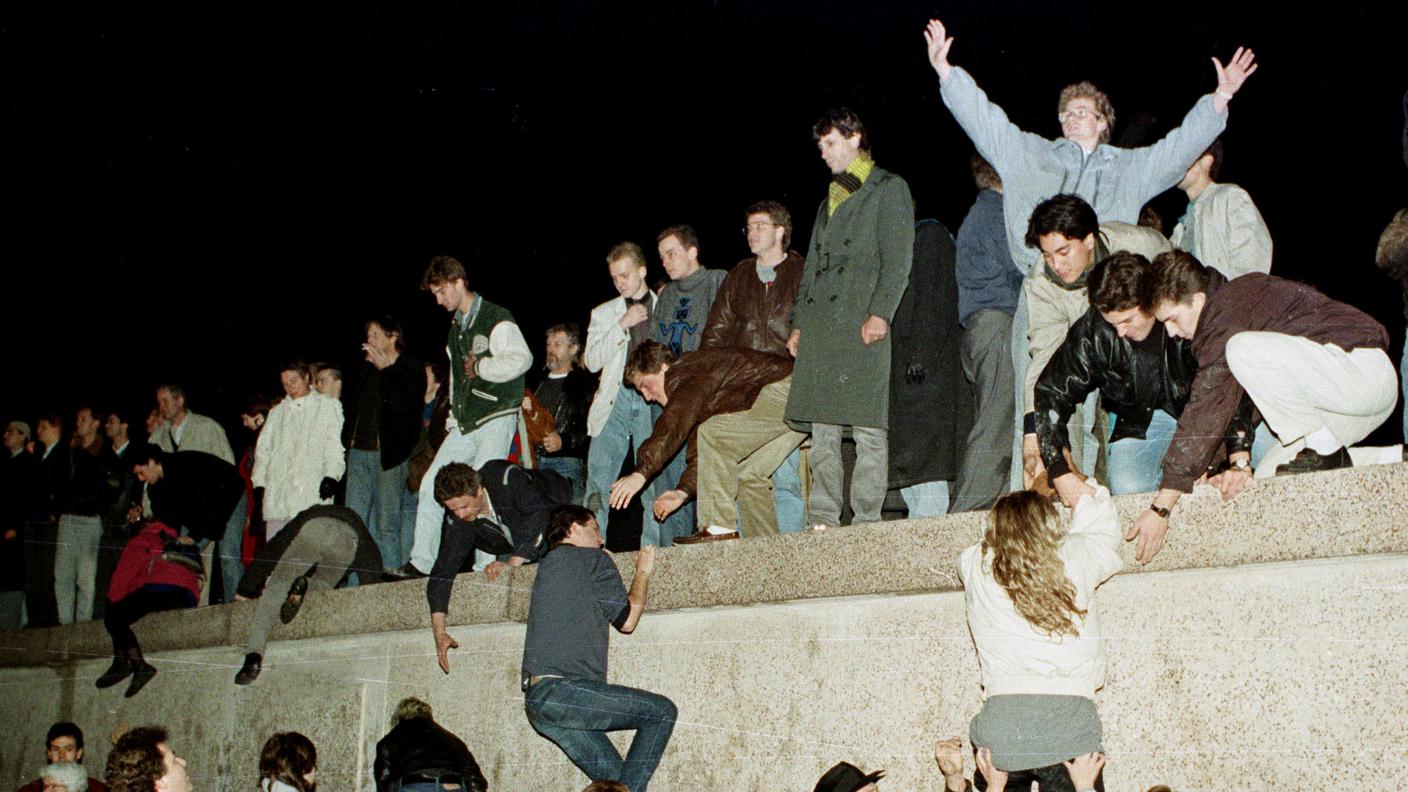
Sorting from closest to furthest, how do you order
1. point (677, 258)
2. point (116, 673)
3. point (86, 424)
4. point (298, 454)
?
point (677, 258) < point (298, 454) < point (116, 673) < point (86, 424)

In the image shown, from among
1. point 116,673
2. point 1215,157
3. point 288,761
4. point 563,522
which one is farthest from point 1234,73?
point 116,673

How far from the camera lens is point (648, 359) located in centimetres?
755

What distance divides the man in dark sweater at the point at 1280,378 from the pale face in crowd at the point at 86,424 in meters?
10.2

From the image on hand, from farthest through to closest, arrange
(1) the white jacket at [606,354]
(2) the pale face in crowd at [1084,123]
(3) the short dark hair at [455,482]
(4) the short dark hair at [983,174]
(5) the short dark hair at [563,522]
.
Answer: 1. (1) the white jacket at [606,354]
2. (3) the short dark hair at [455,482]
3. (4) the short dark hair at [983,174]
4. (5) the short dark hair at [563,522]
5. (2) the pale face in crowd at [1084,123]

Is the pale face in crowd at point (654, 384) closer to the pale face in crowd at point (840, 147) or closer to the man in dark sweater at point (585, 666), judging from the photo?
the man in dark sweater at point (585, 666)

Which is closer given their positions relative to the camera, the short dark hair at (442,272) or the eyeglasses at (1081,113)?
the eyeglasses at (1081,113)

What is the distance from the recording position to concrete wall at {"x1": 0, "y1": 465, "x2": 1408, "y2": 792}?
15.0 ft

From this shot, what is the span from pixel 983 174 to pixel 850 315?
103 centimetres

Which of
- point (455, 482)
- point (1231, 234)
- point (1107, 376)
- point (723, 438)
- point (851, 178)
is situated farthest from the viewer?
point (455, 482)

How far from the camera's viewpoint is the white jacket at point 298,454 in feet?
34.4

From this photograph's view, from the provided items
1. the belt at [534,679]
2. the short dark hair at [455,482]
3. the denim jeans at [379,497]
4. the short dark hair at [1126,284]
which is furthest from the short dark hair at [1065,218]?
the denim jeans at [379,497]

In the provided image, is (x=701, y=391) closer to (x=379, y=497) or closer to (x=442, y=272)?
(x=442, y=272)

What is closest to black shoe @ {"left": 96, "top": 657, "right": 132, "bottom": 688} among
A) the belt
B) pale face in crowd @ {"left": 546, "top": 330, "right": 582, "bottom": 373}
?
pale face in crowd @ {"left": 546, "top": 330, "right": 582, "bottom": 373}

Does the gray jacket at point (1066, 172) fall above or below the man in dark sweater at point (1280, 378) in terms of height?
above
